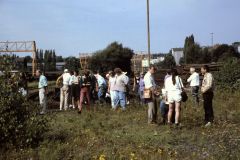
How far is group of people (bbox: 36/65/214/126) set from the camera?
46.3 feet

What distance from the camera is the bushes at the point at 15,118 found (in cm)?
1012

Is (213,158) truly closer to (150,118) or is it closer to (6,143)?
(6,143)

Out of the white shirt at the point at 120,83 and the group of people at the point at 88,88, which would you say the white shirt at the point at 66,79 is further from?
the white shirt at the point at 120,83

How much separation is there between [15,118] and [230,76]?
18854 millimetres

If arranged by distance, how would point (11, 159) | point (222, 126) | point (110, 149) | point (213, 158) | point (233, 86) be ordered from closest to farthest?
1. point (213, 158)
2. point (11, 159)
3. point (110, 149)
4. point (222, 126)
5. point (233, 86)

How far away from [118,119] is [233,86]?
12.1 metres

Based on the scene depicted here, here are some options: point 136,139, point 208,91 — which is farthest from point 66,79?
point 136,139

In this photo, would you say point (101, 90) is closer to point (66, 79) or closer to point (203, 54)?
point (66, 79)

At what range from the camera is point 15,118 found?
33.8 feet

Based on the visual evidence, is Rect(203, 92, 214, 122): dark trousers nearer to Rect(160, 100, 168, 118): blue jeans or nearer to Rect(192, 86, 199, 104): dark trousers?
Rect(160, 100, 168, 118): blue jeans

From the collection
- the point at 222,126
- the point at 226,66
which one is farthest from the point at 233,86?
the point at 222,126

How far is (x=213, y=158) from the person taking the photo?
8172 millimetres

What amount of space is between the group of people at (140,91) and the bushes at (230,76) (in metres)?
4.74

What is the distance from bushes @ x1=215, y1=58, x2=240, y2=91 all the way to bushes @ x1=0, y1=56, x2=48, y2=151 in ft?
57.3
